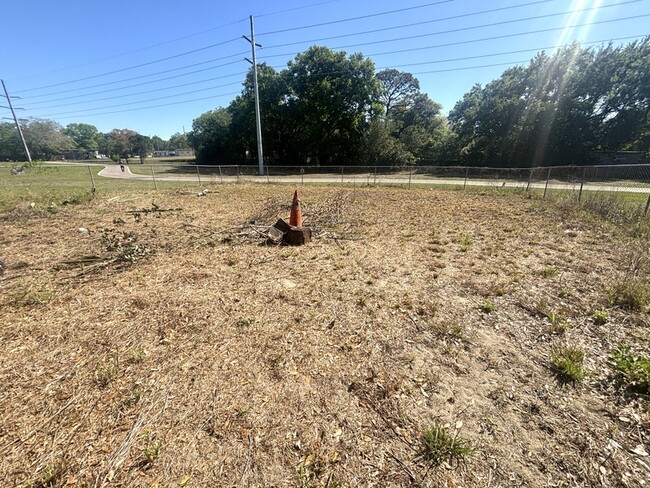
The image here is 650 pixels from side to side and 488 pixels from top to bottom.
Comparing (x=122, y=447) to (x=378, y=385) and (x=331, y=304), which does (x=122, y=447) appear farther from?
(x=331, y=304)

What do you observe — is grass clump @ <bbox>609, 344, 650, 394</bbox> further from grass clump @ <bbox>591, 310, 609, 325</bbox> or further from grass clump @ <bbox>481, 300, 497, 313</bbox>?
grass clump @ <bbox>481, 300, 497, 313</bbox>

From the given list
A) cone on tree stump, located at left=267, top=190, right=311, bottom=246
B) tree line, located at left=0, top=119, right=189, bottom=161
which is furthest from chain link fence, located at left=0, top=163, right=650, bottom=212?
tree line, located at left=0, top=119, right=189, bottom=161

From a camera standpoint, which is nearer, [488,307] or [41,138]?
[488,307]

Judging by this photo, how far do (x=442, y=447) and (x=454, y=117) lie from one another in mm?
43603

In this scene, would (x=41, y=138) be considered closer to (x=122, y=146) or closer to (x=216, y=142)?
(x=122, y=146)

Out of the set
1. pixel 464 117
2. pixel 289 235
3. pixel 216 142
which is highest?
pixel 464 117

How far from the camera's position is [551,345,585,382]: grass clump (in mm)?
2510

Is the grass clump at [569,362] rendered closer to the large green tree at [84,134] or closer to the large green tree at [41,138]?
the large green tree at [41,138]

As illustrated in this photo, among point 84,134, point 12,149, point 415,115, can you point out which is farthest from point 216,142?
point 84,134

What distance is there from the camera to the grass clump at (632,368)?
2387mm

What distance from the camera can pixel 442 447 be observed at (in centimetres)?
190

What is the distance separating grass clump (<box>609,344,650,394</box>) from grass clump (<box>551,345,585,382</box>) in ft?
0.84

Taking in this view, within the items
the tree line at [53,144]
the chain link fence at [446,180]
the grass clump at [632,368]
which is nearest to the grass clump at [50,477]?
the grass clump at [632,368]

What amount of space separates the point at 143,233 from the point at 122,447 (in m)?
6.03
